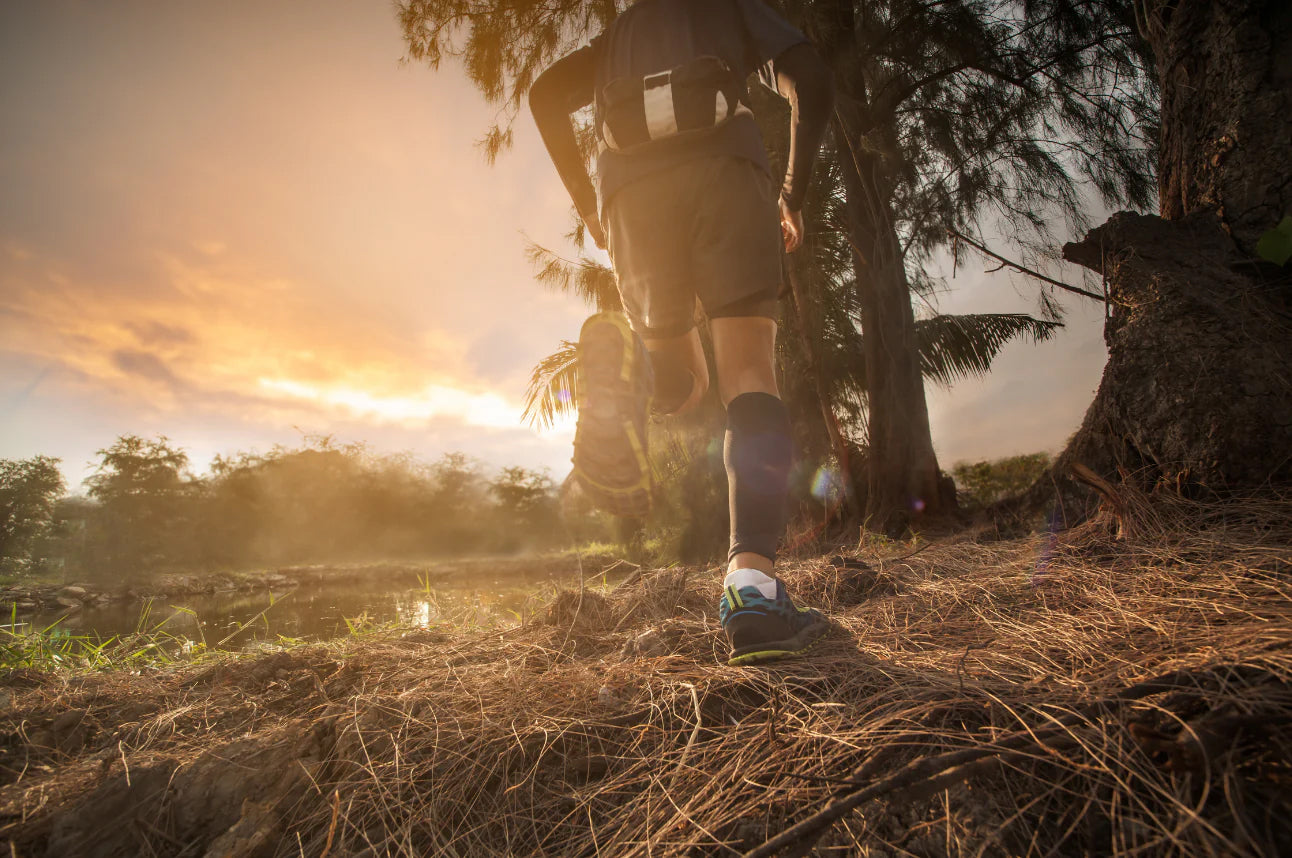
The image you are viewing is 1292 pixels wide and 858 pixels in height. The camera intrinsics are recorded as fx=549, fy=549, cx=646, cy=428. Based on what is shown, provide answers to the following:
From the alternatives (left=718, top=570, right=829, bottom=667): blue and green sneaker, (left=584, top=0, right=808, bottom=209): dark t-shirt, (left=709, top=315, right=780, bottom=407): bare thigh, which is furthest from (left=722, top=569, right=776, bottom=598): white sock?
(left=584, top=0, right=808, bottom=209): dark t-shirt

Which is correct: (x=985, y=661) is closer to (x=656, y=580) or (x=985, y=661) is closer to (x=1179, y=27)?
(x=656, y=580)

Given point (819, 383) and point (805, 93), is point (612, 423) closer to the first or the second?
point (805, 93)

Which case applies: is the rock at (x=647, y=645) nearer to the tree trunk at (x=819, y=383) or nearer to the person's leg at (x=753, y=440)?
the person's leg at (x=753, y=440)

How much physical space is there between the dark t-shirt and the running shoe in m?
0.35

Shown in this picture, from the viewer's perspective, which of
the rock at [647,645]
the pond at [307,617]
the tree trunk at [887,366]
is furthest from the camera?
the tree trunk at [887,366]

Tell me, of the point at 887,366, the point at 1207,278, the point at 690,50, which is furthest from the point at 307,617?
the point at 1207,278

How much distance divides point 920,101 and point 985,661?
4474 millimetres

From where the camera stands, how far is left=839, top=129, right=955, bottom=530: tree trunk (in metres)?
3.35

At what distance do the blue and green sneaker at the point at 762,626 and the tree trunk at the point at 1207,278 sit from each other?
84 centimetres

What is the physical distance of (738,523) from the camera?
1.02 metres

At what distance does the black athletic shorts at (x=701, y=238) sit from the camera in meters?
1.14

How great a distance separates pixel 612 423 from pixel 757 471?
13.6 inches

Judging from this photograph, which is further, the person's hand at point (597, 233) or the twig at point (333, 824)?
the person's hand at point (597, 233)

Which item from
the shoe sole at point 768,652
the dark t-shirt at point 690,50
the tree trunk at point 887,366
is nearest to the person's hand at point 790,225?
the dark t-shirt at point 690,50
